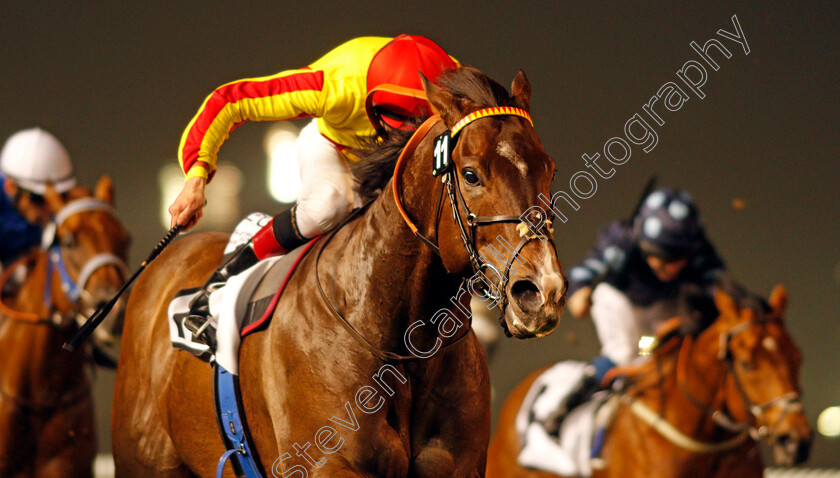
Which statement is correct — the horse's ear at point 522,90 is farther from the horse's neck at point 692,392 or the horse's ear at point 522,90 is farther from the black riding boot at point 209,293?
the horse's neck at point 692,392

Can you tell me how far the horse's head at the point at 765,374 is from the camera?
125 inches

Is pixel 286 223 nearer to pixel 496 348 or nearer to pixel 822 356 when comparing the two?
pixel 496 348

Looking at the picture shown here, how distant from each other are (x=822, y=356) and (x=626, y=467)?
5.69 ft

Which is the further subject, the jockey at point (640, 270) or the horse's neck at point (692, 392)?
the jockey at point (640, 270)

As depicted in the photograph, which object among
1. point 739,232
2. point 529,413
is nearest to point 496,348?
point 529,413

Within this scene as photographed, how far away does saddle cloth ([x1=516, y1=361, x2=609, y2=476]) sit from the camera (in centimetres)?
357

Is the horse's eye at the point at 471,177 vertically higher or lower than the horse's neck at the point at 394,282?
higher

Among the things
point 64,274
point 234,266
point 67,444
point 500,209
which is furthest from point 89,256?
point 500,209

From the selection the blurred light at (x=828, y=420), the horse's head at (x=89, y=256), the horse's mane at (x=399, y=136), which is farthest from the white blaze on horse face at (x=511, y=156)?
the blurred light at (x=828, y=420)

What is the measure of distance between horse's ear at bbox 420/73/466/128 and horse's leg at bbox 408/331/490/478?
1.54 feet

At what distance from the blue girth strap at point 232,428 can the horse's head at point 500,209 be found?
0.66 meters

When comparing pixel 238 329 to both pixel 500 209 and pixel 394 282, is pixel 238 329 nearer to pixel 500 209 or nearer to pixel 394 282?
pixel 394 282

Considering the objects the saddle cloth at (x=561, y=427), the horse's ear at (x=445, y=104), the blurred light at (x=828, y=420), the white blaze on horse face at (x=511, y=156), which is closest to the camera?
the white blaze on horse face at (x=511, y=156)

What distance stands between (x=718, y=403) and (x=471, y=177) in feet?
7.84
